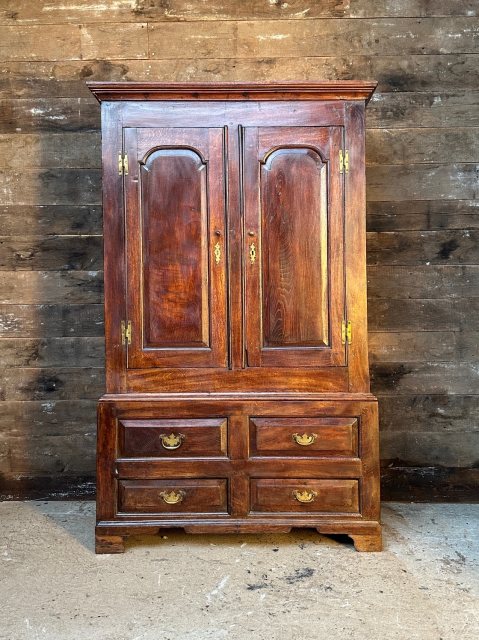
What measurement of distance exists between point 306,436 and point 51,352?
1373 millimetres

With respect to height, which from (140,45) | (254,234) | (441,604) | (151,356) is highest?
(140,45)

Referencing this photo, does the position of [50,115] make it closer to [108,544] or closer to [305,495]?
[108,544]

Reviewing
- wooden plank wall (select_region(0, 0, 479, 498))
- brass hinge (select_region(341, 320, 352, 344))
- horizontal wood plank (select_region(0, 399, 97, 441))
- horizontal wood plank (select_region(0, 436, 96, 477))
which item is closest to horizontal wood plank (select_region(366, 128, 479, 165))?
wooden plank wall (select_region(0, 0, 479, 498))

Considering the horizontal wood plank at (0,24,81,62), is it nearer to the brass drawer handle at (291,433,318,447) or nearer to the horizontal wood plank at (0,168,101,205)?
the horizontal wood plank at (0,168,101,205)

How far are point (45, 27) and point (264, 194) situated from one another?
1.52 metres

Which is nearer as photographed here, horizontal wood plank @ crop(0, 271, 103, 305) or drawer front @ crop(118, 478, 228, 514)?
drawer front @ crop(118, 478, 228, 514)

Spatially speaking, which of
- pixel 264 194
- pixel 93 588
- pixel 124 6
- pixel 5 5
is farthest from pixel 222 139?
pixel 93 588

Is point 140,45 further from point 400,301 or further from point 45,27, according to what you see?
point 400,301

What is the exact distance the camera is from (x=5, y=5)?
264cm

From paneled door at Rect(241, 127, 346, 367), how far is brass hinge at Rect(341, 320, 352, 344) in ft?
0.04

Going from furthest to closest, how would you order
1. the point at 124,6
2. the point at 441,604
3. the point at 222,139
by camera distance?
the point at 124,6, the point at 222,139, the point at 441,604

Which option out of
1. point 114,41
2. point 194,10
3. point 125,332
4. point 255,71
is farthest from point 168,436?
point 194,10

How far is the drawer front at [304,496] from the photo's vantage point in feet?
6.92

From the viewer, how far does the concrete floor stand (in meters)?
1.66
